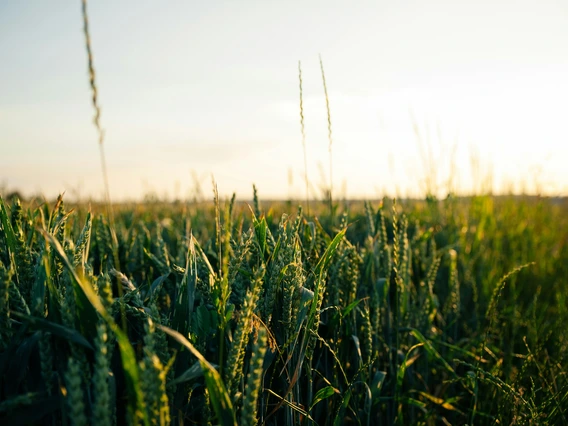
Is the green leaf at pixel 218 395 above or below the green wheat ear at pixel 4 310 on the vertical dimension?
below

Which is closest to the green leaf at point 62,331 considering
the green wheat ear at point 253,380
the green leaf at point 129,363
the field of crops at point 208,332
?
the field of crops at point 208,332

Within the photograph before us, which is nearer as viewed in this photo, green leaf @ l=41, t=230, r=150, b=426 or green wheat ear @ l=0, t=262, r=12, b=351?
green leaf @ l=41, t=230, r=150, b=426

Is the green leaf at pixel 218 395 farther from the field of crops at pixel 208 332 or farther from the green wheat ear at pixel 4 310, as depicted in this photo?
the green wheat ear at pixel 4 310

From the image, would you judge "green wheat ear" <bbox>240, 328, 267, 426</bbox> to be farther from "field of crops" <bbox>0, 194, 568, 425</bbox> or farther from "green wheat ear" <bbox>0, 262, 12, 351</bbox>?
"green wheat ear" <bbox>0, 262, 12, 351</bbox>

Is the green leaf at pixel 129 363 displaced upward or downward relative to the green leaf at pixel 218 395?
upward

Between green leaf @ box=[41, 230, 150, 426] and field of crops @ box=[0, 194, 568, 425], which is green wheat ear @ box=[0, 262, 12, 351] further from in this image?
green leaf @ box=[41, 230, 150, 426]

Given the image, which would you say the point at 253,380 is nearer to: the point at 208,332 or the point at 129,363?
the point at 129,363

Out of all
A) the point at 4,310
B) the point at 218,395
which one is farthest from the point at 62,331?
the point at 218,395

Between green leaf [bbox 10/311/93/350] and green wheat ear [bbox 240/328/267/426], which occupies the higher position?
green leaf [bbox 10/311/93/350]

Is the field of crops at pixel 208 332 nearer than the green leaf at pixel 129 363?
No

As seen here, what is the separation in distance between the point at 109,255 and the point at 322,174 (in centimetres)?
126

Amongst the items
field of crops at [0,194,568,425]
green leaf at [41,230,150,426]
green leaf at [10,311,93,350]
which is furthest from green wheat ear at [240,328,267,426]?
green leaf at [10,311,93,350]

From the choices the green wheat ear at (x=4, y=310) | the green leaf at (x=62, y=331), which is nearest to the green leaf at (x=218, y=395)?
the green leaf at (x=62, y=331)

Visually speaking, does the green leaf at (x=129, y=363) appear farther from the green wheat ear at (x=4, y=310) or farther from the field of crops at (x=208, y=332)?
the green wheat ear at (x=4, y=310)
